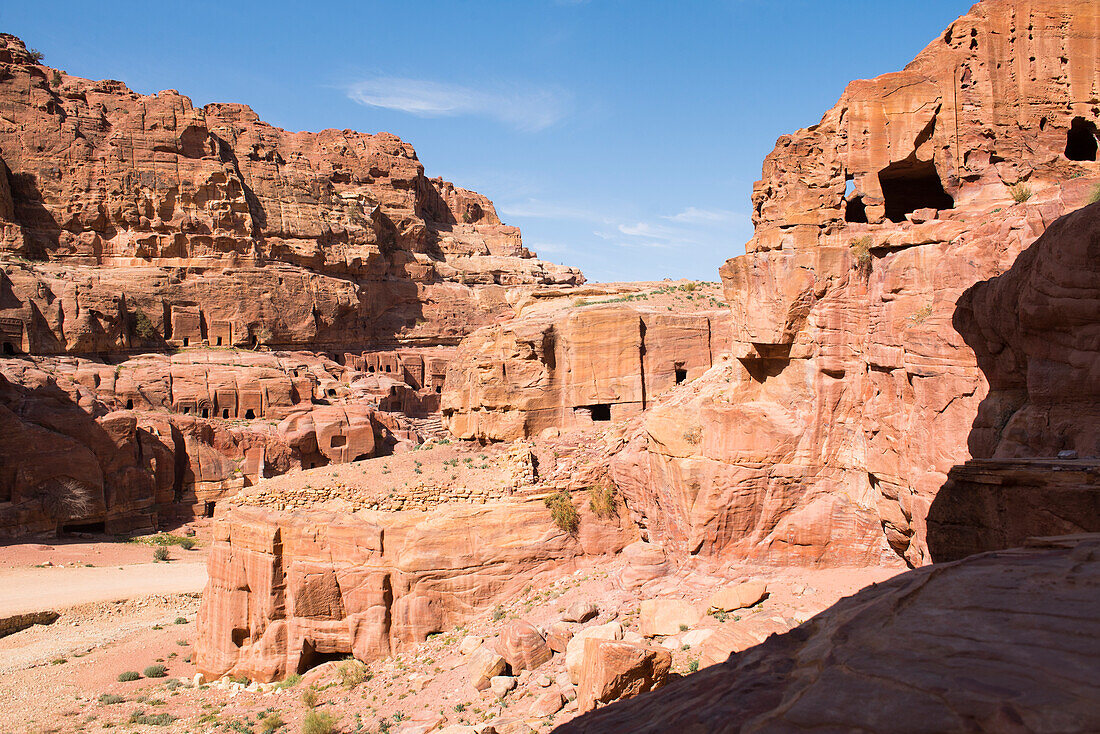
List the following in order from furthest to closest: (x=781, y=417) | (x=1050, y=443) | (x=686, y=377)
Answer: (x=686, y=377), (x=781, y=417), (x=1050, y=443)

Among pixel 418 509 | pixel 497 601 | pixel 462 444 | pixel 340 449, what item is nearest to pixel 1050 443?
pixel 497 601

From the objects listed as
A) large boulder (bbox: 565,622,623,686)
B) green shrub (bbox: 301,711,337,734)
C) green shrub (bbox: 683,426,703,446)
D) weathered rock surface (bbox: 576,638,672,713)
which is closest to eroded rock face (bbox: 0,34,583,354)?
green shrub (bbox: 301,711,337,734)

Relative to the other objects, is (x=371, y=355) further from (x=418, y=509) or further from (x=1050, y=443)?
(x=1050, y=443)

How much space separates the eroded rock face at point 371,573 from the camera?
18000mm

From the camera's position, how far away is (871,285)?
14070mm

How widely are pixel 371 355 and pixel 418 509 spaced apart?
46271 mm

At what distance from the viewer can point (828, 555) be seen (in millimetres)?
14594

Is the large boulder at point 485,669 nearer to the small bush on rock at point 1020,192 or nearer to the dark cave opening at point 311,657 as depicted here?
the dark cave opening at point 311,657

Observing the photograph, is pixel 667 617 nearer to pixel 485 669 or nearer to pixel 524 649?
pixel 524 649

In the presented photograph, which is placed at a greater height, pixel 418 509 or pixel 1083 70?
pixel 1083 70

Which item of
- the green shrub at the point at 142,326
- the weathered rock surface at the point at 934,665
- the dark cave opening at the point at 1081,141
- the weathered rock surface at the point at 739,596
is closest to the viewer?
the weathered rock surface at the point at 934,665

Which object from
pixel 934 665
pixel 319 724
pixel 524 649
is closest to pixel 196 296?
pixel 319 724

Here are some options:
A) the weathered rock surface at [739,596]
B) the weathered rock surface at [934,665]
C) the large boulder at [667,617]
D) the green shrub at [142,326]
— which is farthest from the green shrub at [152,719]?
the green shrub at [142,326]

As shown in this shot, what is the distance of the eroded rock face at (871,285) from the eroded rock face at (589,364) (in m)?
6.41
